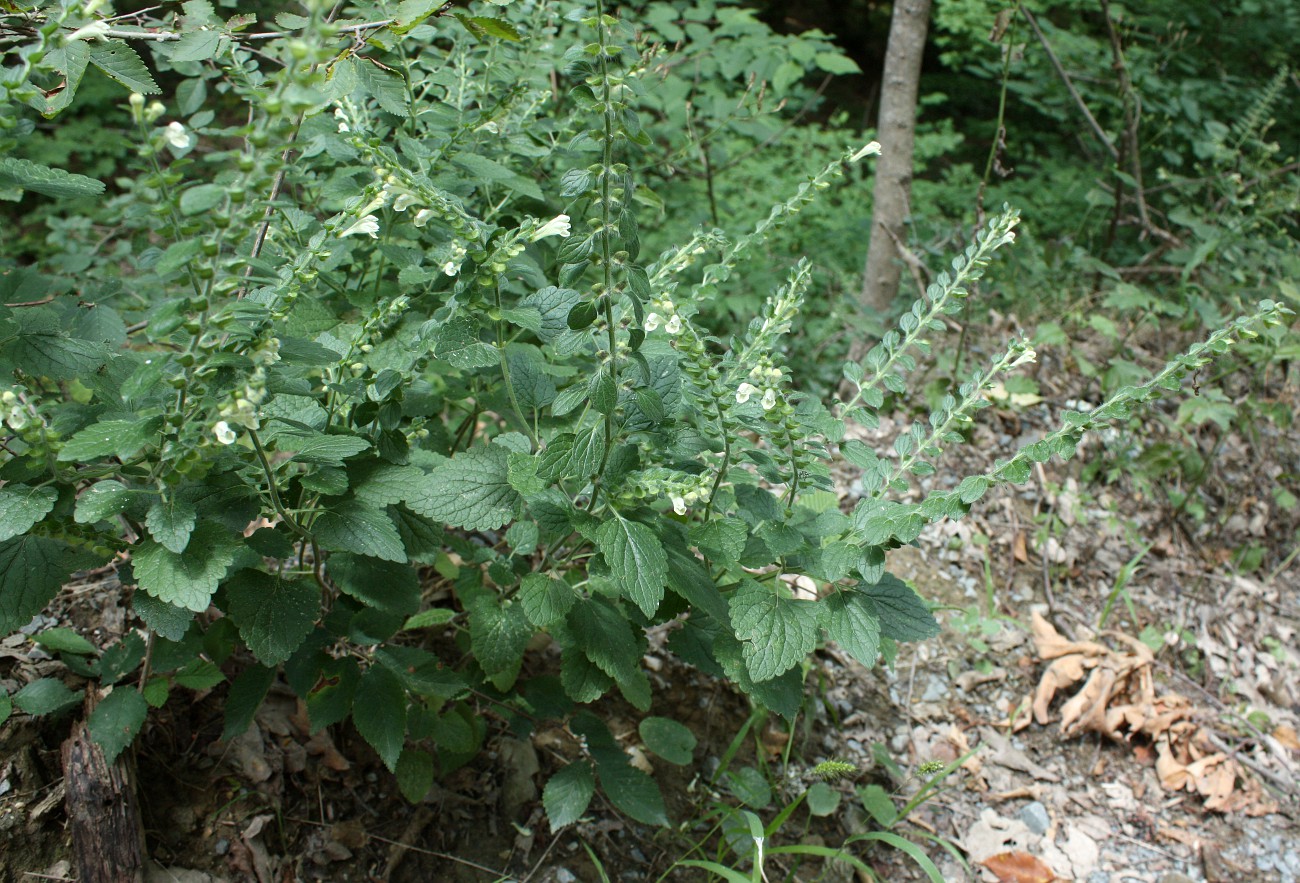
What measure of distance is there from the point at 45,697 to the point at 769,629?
1.40 metres

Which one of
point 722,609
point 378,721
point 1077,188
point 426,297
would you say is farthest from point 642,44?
point 1077,188

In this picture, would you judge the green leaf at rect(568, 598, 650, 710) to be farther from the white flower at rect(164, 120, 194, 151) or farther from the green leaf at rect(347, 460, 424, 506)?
the white flower at rect(164, 120, 194, 151)

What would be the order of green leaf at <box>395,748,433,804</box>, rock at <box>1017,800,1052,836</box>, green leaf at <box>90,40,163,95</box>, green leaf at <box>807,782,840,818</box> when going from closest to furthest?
1. green leaf at <box>90,40,163,95</box>
2. green leaf at <box>395,748,433,804</box>
3. green leaf at <box>807,782,840,818</box>
4. rock at <box>1017,800,1052,836</box>

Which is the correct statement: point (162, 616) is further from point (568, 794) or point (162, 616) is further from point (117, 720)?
point (568, 794)

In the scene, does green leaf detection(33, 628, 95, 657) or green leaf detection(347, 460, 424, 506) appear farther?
green leaf detection(33, 628, 95, 657)

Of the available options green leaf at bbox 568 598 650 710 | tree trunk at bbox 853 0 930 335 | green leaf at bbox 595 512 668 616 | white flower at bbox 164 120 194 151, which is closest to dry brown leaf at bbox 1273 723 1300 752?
tree trunk at bbox 853 0 930 335

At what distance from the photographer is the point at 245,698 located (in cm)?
180

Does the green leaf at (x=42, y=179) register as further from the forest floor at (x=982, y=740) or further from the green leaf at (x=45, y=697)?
the forest floor at (x=982, y=740)

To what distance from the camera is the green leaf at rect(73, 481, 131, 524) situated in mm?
1337

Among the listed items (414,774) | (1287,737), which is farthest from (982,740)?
(414,774)

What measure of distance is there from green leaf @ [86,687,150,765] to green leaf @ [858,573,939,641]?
1357mm

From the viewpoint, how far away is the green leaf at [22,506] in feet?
4.43

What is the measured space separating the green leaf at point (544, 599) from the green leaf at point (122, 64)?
1.06m

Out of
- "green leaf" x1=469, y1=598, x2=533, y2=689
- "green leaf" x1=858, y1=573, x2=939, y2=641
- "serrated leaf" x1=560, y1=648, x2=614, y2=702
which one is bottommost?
"serrated leaf" x1=560, y1=648, x2=614, y2=702
